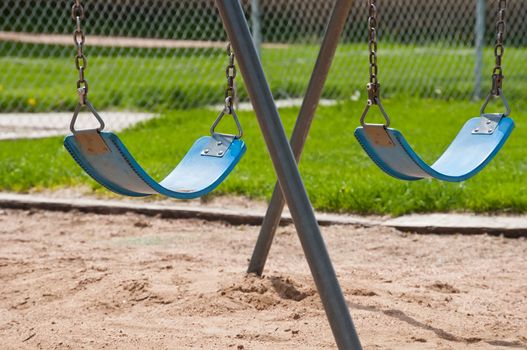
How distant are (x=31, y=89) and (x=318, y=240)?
8.49m

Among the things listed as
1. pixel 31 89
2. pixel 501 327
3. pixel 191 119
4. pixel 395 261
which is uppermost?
pixel 31 89

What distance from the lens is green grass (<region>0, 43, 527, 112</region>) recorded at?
31.4 feet

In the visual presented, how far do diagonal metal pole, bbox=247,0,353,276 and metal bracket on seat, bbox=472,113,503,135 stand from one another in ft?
1.99

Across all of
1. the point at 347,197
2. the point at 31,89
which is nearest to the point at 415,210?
the point at 347,197

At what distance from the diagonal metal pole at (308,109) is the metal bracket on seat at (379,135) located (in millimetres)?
557

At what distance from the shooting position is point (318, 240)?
2.65 metres

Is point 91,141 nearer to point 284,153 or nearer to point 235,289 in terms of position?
point 284,153

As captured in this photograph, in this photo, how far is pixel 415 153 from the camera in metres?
2.97

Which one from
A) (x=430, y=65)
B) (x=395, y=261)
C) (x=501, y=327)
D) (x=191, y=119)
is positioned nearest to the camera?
(x=501, y=327)

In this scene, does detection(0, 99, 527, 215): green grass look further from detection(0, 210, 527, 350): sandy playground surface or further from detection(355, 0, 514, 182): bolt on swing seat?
detection(355, 0, 514, 182): bolt on swing seat

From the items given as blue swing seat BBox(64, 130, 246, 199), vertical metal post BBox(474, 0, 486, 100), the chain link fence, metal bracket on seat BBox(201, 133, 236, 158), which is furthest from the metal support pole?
vertical metal post BBox(474, 0, 486, 100)

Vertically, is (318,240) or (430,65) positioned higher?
(430,65)

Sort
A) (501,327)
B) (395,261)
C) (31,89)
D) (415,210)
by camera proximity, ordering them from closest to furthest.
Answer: (501,327), (395,261), (415,210), (31,89)

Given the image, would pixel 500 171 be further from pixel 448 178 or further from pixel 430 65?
pixel 430 65
